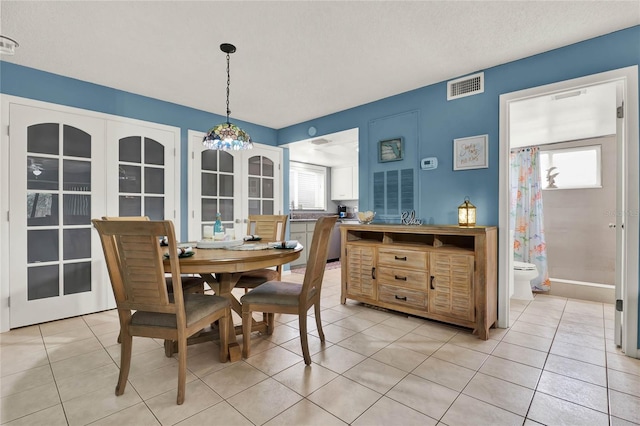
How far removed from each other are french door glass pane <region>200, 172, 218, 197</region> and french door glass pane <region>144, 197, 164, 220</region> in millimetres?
551

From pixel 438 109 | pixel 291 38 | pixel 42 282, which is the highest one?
pixel 291 38

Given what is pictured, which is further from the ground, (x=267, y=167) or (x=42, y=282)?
(x=267, y=167)

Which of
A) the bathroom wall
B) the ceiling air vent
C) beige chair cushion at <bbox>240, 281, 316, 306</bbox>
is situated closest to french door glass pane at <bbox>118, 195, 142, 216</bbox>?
beige chair cushion at <bbox>240, 281, 316, 306</bbox>

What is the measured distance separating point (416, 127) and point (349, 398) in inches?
110

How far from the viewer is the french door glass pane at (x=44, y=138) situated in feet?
9.53

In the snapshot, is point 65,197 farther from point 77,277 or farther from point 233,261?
point 233,261

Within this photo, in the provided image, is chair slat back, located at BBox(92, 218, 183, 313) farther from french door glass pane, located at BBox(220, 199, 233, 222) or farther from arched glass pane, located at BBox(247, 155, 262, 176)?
arched glass pane, located at BBox(247, 155, 262, 176)

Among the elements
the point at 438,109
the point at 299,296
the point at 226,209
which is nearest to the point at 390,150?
the point at 438,109

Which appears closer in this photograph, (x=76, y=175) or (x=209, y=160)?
(x=76, y=175)

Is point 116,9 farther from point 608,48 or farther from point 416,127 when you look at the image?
point 608,48

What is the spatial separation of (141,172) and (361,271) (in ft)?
9.20

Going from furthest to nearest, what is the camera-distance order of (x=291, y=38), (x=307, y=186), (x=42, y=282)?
(x=307, y=186) < (x=42, y=282) < (x=291, y=38)

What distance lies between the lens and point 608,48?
233 centimetres

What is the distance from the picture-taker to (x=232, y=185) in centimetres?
447
